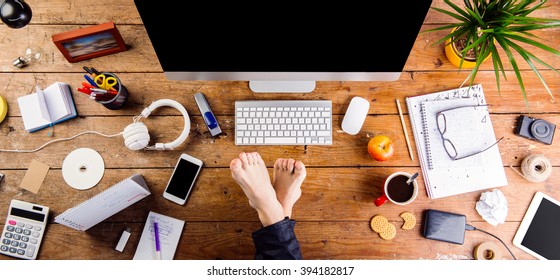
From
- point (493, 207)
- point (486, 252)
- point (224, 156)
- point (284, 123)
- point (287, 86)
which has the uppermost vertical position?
point (287, 86)

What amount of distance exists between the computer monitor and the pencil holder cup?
172 millimetres

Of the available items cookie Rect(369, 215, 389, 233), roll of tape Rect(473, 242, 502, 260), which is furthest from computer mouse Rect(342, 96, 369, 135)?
roll of tape Rect(473, 242, 502, 260)

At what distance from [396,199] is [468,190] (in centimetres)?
22

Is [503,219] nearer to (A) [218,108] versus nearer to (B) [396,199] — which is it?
(B) [396,199]

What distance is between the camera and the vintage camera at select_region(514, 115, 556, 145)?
112 centimetres

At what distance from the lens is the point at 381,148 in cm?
107

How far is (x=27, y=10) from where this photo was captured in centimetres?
108

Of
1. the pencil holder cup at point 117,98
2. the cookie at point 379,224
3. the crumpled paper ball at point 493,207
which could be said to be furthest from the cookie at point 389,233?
the pencil holder cup at point 117,98

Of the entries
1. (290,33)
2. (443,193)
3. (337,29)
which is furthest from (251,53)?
(443,193)

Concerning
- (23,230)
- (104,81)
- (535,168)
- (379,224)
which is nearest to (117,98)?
(104,81)

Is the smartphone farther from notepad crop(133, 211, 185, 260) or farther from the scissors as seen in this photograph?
the scissors

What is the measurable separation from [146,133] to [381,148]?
0.67 meters

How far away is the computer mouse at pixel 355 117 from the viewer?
3.65 ft

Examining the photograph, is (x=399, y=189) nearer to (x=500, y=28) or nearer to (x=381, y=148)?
(x=381, y=148)
